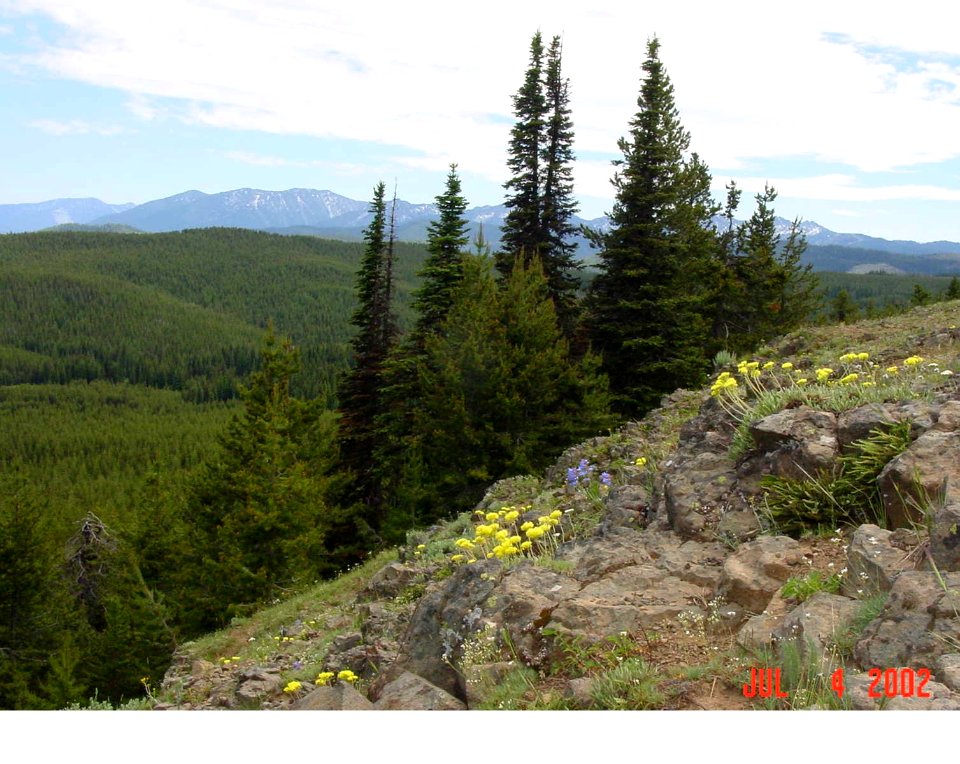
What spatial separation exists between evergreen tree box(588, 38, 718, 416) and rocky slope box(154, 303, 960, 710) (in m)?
15.7

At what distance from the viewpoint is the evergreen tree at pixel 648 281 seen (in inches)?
925

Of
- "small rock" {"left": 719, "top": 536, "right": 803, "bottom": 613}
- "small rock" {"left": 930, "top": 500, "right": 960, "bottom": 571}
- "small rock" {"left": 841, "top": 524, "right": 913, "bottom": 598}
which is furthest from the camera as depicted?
"small rock" {"left": 719, "top": 536, "right": 803, "bottom": 613}

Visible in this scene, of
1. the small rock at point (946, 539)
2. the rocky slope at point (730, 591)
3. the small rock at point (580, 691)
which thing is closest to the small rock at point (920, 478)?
the rocky slope at point (730, 591)

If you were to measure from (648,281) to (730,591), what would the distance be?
2076cm

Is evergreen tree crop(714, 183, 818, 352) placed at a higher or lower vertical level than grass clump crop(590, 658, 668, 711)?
higher

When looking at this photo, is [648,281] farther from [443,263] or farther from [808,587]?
[808,587]

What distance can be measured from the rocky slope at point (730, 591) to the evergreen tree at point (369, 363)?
2347 cm

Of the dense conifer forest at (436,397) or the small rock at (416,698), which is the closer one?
the small rock at (416,698)

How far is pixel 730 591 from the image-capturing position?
14.6ft

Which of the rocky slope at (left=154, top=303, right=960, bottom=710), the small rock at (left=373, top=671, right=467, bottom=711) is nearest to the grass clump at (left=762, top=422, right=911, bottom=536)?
the rocky slope at (left=154, top=303, right=960, bottom=710)

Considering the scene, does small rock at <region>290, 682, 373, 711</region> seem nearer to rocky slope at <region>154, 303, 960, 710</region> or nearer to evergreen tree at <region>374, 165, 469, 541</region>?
rocky slope at <region>154, 303, 960, 710</region>

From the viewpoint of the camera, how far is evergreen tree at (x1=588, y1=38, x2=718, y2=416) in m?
23.5

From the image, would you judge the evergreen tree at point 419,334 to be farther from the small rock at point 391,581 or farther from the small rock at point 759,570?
the small rock at point 759,570

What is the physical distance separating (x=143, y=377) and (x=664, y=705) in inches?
7956
